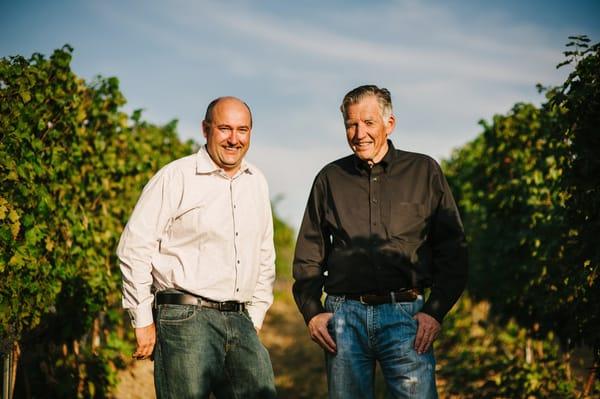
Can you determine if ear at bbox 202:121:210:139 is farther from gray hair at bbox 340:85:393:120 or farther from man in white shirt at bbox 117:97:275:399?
gray hair at bbox 340:85:393:120

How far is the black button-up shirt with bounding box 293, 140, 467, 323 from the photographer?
3.23 m

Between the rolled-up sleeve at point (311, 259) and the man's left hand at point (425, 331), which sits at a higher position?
the rolled-up sleeve at point (311, 259)

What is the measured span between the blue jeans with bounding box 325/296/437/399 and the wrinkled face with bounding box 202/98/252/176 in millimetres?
1040

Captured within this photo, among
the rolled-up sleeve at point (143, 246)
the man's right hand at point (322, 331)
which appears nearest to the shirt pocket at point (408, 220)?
the man's right hand at point (322, 331)

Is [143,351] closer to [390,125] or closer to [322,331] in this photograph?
[322,331]

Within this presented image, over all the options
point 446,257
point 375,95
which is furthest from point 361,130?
point 446,257

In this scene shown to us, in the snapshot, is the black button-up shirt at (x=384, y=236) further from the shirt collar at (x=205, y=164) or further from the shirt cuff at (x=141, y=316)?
the shirt cuff at (x=141, y=316)

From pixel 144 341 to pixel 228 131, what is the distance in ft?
4.04

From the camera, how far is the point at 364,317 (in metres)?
3.21

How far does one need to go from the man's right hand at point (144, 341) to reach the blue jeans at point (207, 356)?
0.11 ft

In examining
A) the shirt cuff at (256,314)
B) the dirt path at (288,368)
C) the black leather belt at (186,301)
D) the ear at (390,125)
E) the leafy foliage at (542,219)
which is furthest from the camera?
the dirt path at (288,368)

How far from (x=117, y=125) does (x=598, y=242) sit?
461 centimetres

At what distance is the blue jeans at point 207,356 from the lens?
10.3 ft

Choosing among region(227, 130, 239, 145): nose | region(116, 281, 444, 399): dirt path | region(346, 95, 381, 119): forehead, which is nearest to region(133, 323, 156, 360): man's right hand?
region(227, 130, 239, 145): nose
